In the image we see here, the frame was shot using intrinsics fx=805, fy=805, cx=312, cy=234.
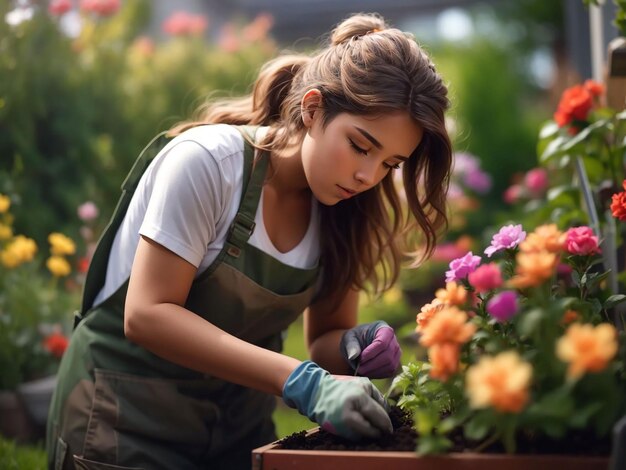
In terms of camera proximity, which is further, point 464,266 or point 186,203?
point 186,203

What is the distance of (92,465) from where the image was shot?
1.67 metres

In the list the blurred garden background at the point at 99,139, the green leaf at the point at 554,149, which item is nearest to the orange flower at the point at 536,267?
the blurred garden background at the point at 99,139

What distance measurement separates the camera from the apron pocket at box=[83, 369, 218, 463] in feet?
5.57

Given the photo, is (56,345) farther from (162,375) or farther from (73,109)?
(73,109)

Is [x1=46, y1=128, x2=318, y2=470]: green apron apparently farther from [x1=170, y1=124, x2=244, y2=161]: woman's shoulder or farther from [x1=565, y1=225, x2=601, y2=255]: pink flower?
[x1=565, y1=225, x2=601, y2=255]: pink flower

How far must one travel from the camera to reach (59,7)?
378cm

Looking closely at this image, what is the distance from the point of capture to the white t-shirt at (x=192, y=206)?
1.54 metres

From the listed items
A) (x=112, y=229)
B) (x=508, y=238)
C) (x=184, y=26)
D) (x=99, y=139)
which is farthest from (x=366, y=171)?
(x=184, y=26)

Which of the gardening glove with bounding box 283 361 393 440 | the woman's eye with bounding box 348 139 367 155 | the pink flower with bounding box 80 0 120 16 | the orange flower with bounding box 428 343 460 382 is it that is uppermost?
the pink flower with bounding box 80 0 120 16

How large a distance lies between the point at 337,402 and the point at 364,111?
1.90 ft

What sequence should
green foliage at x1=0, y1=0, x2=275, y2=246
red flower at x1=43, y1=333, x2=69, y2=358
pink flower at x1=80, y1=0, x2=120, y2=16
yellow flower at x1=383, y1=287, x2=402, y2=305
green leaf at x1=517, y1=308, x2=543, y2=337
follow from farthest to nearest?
1. pink flower at x1=80, y1=0, x2=120, y2=16
2. yellow flower at x1=383, y1=287, x2=402, y2=305
3. green foliage at x1=0, y1=0, x2=275, y2=246
4. red flower at x1=43, y1=333, x2=69, y2=358
5. green leaf at x1=517, y1=308, x2=543, y2=337

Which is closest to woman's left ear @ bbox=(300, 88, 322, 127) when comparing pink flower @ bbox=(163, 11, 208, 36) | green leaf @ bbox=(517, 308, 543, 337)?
green leaf @ bbox=(517, 308, 543, 337)

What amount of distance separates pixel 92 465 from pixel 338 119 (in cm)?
88

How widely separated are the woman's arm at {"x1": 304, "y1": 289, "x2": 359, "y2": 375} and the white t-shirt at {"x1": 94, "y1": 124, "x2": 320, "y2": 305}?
185 millimetres
